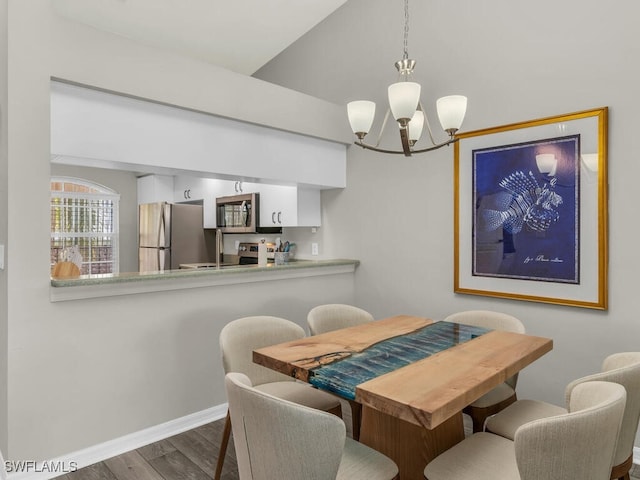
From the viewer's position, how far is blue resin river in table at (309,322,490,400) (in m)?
1.56

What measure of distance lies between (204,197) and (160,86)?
9.40 ft

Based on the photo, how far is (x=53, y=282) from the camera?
2.17 metres

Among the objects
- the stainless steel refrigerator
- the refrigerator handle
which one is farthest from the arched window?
the refrigerator handle

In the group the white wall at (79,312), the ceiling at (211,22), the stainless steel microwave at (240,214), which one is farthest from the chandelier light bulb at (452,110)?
the stainless steel microwave at (240,214)

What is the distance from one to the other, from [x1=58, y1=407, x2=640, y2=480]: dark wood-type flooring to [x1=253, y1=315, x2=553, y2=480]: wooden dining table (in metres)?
0.87

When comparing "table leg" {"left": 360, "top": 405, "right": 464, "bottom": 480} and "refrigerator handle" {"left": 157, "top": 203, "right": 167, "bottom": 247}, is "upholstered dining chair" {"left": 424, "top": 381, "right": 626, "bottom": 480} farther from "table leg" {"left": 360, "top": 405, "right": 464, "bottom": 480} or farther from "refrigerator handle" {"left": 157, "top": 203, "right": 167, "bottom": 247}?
"refrigerator handle" {"left": 157, "top": 203, "right": 167, "bottom": 247}

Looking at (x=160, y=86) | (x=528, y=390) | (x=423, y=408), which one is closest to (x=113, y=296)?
(x=160, y=86)

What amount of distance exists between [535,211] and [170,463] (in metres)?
2.70

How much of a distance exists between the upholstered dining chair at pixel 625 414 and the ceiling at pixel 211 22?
145 inches

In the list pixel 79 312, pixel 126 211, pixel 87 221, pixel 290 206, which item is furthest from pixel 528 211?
pixel 87 221

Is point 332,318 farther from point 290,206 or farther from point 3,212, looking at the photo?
point 3,212

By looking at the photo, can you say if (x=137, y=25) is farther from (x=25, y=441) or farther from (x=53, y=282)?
(x=25, y=441)

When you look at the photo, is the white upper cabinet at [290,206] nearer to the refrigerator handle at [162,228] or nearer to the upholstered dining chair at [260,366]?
the refrigerator handle at [162,228]

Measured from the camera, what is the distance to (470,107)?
3.08m
